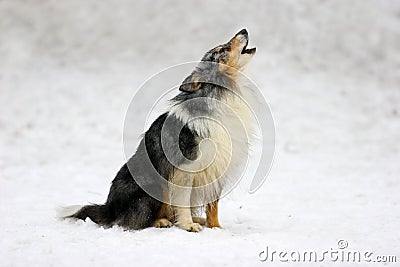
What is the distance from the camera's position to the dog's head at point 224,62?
512 cm

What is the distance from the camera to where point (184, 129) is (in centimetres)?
498

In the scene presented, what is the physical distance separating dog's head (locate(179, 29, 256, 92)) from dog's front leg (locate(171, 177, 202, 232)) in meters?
0.89

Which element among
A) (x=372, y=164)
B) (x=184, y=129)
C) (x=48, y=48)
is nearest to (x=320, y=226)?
(x=184, y=129)

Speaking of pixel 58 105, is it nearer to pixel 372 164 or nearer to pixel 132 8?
pixel 132 8

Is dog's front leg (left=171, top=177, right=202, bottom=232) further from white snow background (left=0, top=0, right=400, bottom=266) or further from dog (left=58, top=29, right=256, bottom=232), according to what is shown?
white snow background (left=0, top=0, right=400, bottom=266)

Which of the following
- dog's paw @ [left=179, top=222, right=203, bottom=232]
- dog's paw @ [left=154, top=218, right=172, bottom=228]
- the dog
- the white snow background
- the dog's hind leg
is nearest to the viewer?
the white snow background

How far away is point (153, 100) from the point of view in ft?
37.5

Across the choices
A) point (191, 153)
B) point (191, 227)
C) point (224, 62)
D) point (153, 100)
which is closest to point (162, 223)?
point (191, 227)

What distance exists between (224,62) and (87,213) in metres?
2.09

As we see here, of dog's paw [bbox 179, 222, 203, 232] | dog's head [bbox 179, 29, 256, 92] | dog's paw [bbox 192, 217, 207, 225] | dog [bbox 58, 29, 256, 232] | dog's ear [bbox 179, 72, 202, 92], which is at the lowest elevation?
dog's paw [bbox 179, 222, 203, 232]

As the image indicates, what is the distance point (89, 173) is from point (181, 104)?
11.8 ft

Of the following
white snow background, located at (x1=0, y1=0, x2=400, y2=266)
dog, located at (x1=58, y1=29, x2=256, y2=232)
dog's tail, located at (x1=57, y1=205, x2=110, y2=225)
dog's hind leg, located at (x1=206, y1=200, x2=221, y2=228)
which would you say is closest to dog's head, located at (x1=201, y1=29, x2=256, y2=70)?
dog, located at (x1=58, y1=29, x2=256, y2=232)

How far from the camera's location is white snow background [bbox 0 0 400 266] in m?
4.80

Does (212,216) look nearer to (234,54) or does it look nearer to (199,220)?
(199,220)
